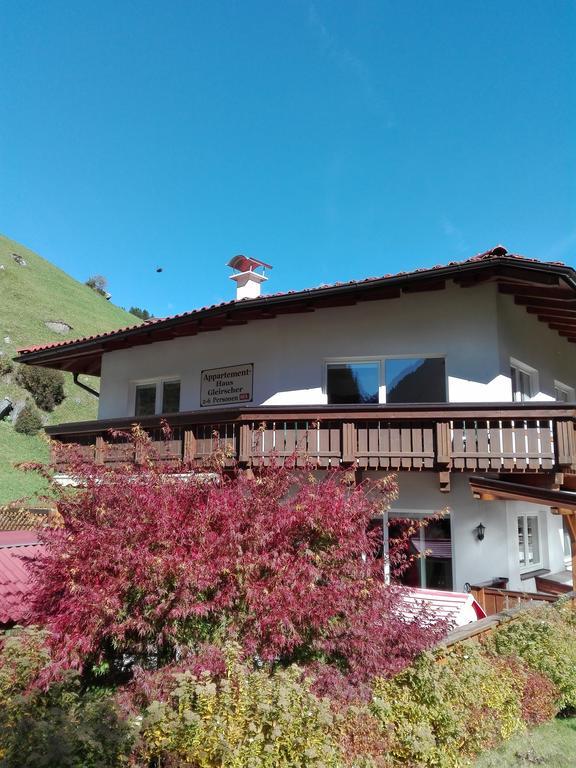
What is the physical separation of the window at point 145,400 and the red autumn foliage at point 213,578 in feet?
31.8

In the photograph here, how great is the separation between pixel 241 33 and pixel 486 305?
8524 millimetres

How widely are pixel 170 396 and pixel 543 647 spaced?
1047cm

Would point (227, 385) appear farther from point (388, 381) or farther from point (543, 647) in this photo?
point (543, 647)

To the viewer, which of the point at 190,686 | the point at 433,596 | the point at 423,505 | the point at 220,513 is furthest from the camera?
the point at 423,505

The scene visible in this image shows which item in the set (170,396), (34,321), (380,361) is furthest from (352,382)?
(34,321)

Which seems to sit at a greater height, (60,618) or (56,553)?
(56,553)

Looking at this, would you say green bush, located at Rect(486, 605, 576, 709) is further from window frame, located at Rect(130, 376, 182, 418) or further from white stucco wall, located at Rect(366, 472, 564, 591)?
window frame, located at Rect(130, 376, 182, 418)

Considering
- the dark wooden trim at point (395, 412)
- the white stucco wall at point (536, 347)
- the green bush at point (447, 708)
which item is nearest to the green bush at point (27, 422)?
the dark wooden trim at point (395, 412)

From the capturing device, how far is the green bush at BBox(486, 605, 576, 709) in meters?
6.28

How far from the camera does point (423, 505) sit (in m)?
11.0

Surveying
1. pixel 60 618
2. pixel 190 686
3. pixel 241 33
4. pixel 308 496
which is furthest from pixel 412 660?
pixel 241 33

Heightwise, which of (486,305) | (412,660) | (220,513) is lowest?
(412,660)

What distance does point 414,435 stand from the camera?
995 centimetres

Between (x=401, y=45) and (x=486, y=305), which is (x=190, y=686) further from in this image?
(x=401, y=45)
